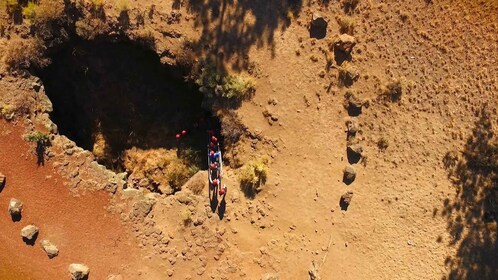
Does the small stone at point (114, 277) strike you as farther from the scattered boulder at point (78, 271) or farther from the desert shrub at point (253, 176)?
the desert shrub at point (253, 176)

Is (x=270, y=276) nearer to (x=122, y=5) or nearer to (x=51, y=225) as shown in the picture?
(x=51, y=225)

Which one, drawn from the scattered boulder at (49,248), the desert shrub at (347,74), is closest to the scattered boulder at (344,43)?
the desert shrub at (347,74)

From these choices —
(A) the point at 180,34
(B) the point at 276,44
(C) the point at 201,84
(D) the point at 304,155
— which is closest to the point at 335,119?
(D) the point at 304,155

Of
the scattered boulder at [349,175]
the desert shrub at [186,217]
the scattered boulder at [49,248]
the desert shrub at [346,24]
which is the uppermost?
the desert shrub at [346,24]

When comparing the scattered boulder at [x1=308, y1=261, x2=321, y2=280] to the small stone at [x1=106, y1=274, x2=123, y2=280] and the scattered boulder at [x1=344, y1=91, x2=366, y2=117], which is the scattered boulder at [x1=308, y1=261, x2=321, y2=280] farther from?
the small stone at [x1=106, y1=274, x2=123, y2=280]

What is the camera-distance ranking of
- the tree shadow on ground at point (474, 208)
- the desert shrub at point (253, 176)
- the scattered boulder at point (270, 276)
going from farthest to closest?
the tree shadow on ground at point (474, 208) → the desert shrub at point (253, 176) → the scattered boulder at point (270, 276)

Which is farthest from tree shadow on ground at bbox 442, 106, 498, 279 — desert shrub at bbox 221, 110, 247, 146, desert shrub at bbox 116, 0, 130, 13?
desert shrub at bbox 116, 0, 130, 13
